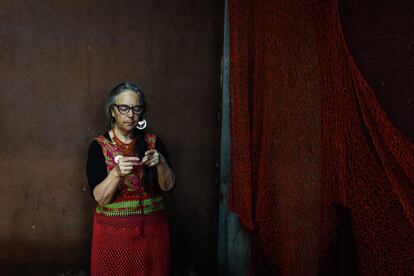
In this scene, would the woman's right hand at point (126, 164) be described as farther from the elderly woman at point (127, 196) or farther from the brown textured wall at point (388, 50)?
the brown textured wall at point (388, 50)

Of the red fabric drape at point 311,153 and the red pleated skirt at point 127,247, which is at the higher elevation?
the red fabric drape at point 311,153

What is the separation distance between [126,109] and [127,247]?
96 centimetres

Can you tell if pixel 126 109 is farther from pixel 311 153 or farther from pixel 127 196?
pixel 311 153

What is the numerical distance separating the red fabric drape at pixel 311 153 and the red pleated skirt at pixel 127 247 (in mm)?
679

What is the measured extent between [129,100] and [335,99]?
141 centimetres

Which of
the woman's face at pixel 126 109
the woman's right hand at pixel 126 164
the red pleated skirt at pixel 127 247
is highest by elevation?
the woman's face at pixel 126 109

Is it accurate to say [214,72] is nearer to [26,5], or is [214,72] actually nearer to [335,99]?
[26,5]

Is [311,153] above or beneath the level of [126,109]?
beneath

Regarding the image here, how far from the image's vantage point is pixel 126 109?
2.52 meters

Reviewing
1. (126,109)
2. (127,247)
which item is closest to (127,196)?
(127,247)

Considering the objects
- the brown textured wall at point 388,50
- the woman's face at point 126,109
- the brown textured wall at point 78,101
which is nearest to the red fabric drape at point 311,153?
the brown textured wall at point 388,50

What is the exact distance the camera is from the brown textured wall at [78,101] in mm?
2938

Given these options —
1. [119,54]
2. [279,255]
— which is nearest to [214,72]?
[119,54]

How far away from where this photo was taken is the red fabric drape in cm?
166
